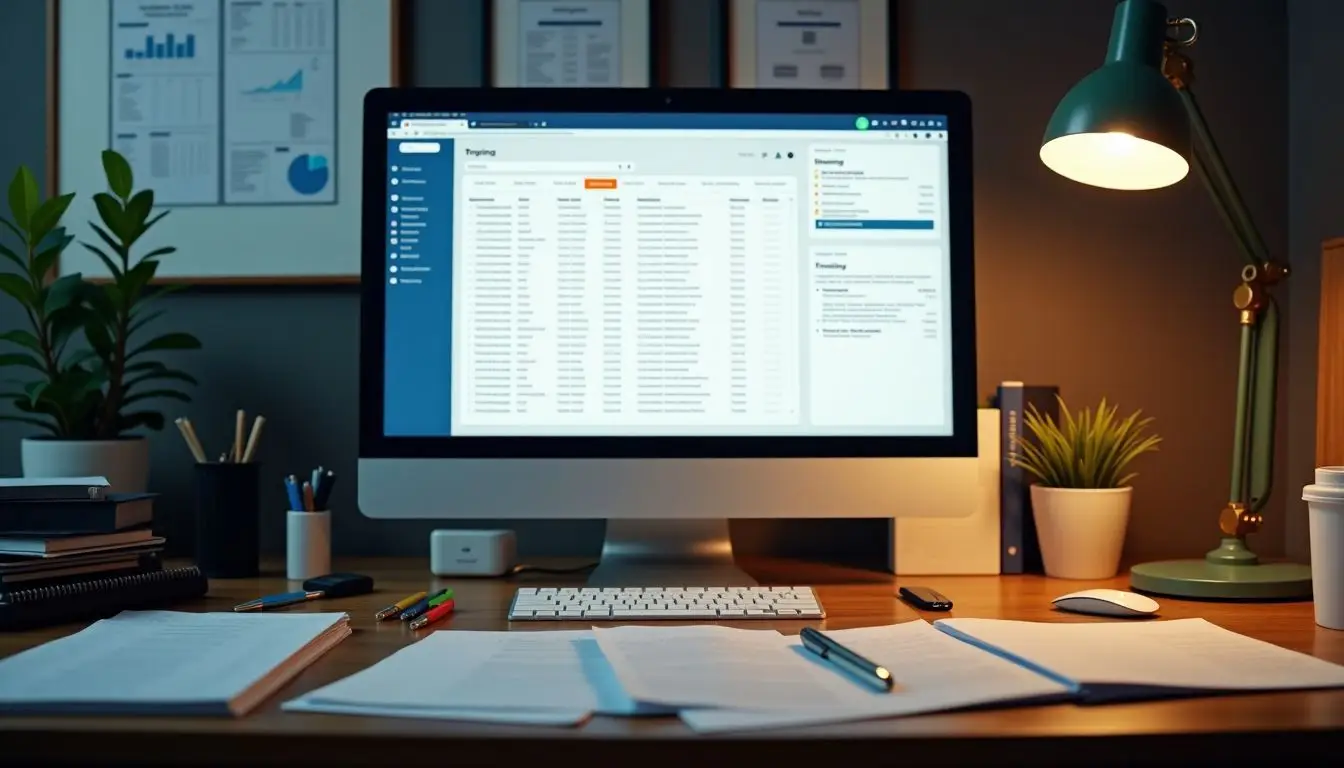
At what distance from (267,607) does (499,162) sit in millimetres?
492

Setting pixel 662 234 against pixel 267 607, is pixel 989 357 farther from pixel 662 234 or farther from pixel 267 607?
pixel 267 607

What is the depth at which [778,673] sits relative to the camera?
0.69m

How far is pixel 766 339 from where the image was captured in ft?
3.51

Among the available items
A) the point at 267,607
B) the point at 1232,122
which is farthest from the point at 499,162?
the point at 1232,122

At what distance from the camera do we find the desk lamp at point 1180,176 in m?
0.99

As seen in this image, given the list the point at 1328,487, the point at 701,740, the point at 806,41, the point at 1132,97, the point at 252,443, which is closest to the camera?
the point at 701,740

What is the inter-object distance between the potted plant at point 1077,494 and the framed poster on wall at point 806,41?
0.50 metres

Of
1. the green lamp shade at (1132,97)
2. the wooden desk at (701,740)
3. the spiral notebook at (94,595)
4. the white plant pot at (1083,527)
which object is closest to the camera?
the wooden desk at (701,740)

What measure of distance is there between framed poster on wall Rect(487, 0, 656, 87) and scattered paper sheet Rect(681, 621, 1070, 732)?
2.69ft

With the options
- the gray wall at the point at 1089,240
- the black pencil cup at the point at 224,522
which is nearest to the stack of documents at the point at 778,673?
the black pencil cup at the point at 224,522

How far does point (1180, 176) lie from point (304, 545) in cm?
104

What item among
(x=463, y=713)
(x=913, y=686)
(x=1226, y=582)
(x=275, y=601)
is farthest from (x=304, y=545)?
(x=1226, y=582)

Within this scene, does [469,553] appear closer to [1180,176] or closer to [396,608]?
[396,608]

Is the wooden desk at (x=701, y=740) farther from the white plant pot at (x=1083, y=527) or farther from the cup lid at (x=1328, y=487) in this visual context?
the white plant pot at (x=1083, y=527)
